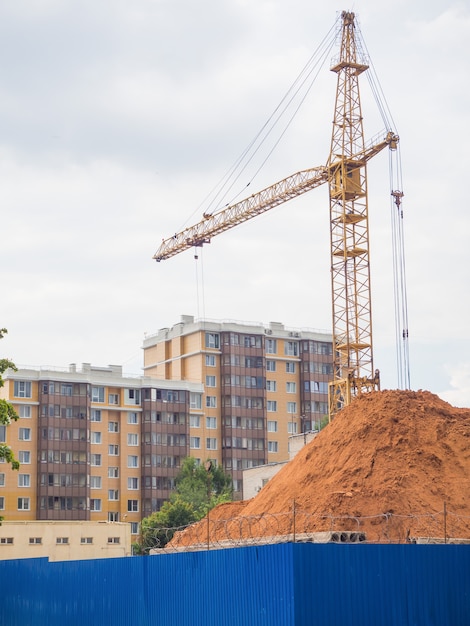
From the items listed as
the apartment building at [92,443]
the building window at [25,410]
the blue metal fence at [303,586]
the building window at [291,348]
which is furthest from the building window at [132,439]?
the blue metal fence at [303,586]

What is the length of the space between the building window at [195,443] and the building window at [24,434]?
1802cm

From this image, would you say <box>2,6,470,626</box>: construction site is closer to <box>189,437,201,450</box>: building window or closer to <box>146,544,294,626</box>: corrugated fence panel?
<box>146,544,294,626</box>: corrugated fence panel

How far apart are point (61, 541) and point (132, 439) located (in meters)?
33.7

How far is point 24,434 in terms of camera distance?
10344 centimetres

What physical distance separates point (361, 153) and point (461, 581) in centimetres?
5274

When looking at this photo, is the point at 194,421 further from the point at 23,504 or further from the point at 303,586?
the point at 303,586

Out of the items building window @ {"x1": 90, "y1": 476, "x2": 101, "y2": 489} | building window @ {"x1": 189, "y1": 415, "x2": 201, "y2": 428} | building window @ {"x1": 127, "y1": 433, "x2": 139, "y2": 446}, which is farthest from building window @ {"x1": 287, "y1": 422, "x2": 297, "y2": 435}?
building window @ {"x1": 90, "y1": 476, "x2": 101, "y2": 489}

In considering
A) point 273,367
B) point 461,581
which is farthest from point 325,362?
point 461,581

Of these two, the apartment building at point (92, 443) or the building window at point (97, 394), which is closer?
the apartment building at point (92, 443)

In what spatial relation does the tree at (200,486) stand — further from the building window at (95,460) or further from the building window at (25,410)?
the building window at (25,410)

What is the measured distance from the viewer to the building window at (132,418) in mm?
109688

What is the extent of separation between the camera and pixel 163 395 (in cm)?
11125

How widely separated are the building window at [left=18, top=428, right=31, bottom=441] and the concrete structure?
27.1 metres

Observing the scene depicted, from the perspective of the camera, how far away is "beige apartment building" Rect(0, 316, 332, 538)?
10344 centimetres
